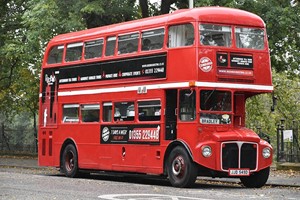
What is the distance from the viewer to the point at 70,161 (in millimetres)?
25672

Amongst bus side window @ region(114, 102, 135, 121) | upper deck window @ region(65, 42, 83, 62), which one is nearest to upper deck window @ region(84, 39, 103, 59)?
upper deck window @ region(65, 42, 83, 62)

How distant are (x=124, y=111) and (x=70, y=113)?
11.0ft

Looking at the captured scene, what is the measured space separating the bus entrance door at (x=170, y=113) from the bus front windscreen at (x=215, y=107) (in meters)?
0.99

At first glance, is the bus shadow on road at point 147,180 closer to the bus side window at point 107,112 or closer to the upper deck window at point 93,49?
the bus side window at point 107,112

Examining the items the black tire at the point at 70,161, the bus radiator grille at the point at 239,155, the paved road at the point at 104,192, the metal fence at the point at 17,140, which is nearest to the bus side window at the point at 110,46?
the black tire at the point at 70,161

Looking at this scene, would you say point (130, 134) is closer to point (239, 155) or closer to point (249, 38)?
point (239, 155)

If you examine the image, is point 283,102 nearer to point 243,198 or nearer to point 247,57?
point 247,57

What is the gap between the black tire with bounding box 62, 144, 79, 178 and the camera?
25188 millimetres

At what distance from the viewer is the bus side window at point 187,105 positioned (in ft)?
66.3

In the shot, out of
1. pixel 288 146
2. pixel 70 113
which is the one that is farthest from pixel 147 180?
pixel 288 146

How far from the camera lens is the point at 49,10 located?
1206 inches

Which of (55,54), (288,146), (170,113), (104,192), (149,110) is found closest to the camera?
(104,192)

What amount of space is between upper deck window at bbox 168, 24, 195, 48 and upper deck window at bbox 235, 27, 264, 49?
1.24 metres

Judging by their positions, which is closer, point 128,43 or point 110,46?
point 128,43
